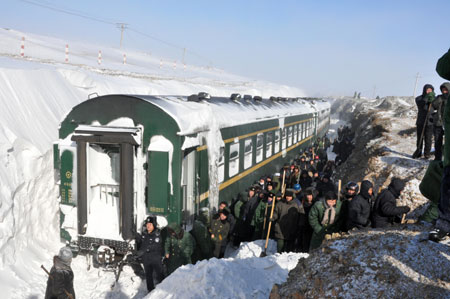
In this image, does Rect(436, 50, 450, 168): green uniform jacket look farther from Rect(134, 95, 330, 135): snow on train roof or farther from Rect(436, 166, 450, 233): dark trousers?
Rect(134, 95, 330, 135): snow on train roof

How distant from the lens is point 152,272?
6578 millimetres

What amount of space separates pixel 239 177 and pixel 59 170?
452 centimetres

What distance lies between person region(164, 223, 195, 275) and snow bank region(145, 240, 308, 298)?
873 mm

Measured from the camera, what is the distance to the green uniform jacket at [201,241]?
7.36 meters

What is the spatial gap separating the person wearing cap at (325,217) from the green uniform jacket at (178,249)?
2166 millimetres

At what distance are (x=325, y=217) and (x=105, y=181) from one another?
411cm

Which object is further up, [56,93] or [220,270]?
[56,93]

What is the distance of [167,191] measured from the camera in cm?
667

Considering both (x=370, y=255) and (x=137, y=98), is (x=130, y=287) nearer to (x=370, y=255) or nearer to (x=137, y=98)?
(x=137, y=98)

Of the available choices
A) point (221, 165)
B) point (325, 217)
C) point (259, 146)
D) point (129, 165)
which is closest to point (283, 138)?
point (259, 146)

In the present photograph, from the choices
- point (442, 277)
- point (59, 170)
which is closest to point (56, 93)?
point (59, 170)

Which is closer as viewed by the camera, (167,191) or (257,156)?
(167,191)

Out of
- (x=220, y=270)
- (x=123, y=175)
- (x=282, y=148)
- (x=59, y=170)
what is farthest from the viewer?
(x=282, y=148)

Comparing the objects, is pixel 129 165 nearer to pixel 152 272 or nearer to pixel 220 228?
pixel 152 272
